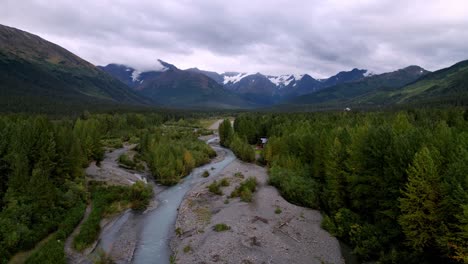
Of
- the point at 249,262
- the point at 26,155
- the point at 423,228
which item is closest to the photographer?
the point at 423,228

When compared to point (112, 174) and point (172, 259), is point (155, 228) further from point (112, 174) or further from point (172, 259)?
point (112, 174)

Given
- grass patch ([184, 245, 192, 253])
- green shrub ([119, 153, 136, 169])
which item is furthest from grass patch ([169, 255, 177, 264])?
green shrub ([119, 153, 136, 169])

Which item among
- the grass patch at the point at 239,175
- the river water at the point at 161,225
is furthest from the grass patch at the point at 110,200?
the grass patch at the point at 239,175

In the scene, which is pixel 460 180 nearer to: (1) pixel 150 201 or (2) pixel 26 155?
(1) pixel 150 201

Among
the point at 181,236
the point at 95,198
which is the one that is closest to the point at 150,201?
the point at 95,198

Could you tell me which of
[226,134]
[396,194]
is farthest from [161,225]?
[226,134]
